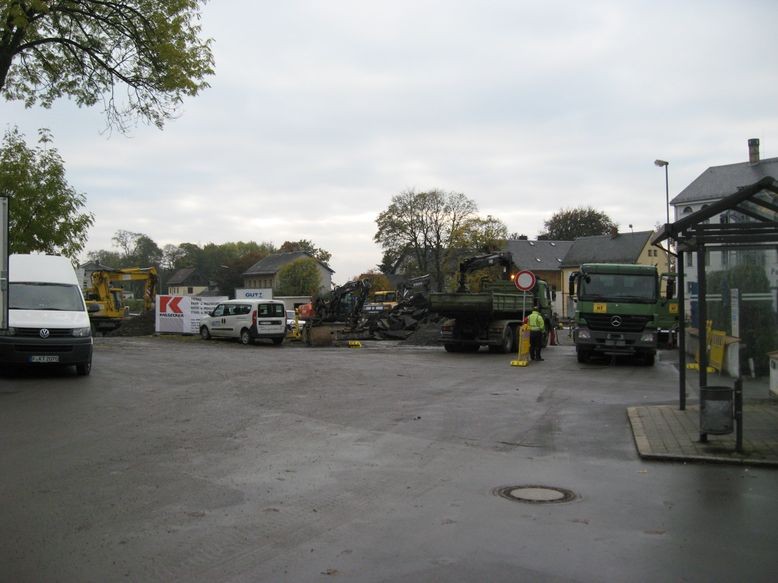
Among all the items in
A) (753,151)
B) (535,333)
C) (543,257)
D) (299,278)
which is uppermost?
(753,151)

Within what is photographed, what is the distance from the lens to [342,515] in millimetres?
5754

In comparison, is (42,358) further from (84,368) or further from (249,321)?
(249,321)

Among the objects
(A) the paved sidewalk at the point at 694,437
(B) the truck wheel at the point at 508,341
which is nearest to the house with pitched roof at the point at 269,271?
(B) the truck wheel at the point at 508,341

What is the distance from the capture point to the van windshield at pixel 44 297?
49.6ft

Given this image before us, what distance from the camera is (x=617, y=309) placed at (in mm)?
20031

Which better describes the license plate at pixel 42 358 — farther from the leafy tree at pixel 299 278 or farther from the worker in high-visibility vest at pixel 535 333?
the leafy tree at pixel 299 278

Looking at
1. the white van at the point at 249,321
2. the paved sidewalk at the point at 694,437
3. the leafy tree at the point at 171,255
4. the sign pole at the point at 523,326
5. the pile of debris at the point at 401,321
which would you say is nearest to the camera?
the paved sidewalk at the point at 694,437

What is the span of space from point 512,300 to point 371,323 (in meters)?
10.1

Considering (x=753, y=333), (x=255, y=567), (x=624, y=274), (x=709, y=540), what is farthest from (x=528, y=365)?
(x=255, y=567)

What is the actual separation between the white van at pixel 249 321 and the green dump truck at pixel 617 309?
14.7m

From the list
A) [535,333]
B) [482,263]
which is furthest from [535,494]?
[482,263]

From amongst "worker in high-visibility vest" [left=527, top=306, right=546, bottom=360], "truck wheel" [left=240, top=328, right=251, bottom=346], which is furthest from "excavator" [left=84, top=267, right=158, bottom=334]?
"worker in high-visibility vest" [left=527, top=306, right=546, bottom=360]

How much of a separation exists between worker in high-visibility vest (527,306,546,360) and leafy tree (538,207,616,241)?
86941 millimetres

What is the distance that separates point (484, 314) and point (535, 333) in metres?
2.51
